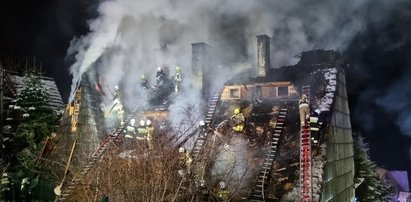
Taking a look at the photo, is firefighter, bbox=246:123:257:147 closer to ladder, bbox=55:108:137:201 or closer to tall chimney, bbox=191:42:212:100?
tall chimney, bbox=191:42:212:100

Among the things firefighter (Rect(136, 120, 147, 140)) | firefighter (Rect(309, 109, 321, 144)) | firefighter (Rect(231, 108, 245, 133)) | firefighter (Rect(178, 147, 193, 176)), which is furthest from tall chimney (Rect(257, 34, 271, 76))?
firefighter (Rect(178, 147, 193, 176))

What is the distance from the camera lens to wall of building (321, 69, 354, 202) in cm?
1662

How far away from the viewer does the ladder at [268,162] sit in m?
15.5

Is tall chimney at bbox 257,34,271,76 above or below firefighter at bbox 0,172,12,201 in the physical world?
above

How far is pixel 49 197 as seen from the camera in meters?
16.5

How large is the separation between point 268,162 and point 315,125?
254 centimetres

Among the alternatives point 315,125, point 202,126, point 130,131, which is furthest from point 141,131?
point 315,125

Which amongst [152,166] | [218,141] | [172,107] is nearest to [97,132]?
[172,107]

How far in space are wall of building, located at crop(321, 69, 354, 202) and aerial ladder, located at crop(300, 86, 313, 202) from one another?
857mm

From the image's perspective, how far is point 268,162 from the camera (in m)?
16.7

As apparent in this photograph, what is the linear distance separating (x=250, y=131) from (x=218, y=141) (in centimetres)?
159

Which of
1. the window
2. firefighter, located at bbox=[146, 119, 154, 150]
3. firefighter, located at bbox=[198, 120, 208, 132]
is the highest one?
the window

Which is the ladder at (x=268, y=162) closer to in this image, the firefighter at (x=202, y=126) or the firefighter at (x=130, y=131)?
the firefighter at (x=202, y=126)

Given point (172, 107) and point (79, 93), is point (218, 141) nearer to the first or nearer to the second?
point (172, 107)
